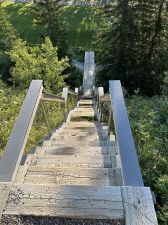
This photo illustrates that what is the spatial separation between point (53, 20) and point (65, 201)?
2246 cm

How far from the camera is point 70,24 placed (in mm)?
37219

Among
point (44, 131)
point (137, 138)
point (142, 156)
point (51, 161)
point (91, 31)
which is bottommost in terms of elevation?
point (91, 31)

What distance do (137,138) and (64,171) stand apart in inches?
134

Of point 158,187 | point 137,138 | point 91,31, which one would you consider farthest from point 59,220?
point 91,31

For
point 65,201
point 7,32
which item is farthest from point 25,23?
point 65,201

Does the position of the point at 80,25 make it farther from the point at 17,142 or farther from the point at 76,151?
the point at 17,142

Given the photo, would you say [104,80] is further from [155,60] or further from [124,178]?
[124,178]

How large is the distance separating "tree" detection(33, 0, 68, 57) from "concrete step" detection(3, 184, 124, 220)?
2174 cm

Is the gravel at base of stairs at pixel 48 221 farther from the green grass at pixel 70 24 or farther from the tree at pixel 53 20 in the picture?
the green grass at pixel 70 24

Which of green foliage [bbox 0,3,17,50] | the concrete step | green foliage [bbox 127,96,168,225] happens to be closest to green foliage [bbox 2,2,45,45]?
green foliage [bbox 0,3,17,50]

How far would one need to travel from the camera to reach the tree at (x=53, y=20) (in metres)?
23.8

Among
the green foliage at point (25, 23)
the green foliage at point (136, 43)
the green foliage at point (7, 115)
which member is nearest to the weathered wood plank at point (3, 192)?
the green foliage at point (7, 115)

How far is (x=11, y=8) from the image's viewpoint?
140ft

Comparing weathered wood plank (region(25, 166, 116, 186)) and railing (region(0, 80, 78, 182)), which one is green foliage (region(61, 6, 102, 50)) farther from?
weathered wood plank (region(25, 166, 116, 186))
